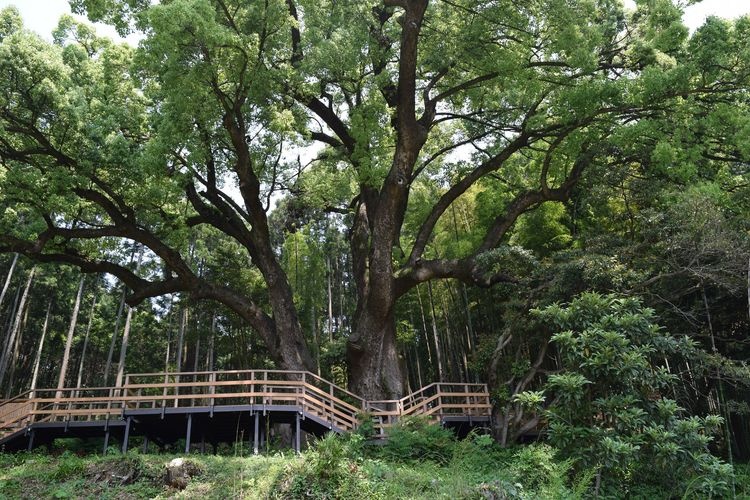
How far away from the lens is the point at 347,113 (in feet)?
49.2

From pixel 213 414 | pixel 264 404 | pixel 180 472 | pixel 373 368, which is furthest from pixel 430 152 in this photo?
pixel 180 472

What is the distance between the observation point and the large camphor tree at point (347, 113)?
9.88 meters

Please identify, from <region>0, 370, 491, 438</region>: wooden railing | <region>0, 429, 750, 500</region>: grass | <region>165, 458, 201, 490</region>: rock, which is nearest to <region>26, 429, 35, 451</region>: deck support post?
<region>0, 370, 491, 438</region>: wooden railing

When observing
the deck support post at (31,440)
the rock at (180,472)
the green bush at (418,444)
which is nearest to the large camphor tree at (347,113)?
the green bush at (418,444)

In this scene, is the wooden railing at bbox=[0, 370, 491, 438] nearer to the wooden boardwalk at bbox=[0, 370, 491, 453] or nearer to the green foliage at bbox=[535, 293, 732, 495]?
the wooden boardwalk at bbox=[0, 370, 491, 453]

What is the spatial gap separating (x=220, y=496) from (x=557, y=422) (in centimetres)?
429

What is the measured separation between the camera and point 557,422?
260 inches

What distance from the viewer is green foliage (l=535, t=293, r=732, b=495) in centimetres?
614

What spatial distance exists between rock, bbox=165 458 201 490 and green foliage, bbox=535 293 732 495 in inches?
189

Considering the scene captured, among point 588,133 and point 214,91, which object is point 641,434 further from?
point 214,91

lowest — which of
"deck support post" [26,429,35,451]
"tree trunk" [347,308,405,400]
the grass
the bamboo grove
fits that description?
the grass

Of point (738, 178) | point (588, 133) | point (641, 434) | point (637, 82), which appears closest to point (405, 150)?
point (588, 133)

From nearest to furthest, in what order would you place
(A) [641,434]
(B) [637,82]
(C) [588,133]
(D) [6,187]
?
(A) [641,434] < (B) [637,82] < (D) [6,187] < (C) [588,133]

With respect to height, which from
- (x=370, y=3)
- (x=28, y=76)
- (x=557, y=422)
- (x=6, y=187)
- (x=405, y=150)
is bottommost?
(x=557, y=422)
